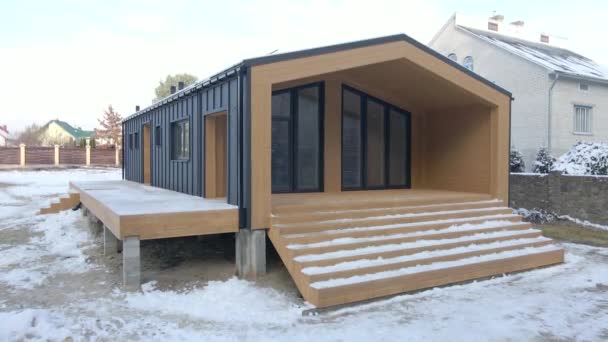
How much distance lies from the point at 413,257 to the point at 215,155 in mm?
4056

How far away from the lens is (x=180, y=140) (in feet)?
34.7

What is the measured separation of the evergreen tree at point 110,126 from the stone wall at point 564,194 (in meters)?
46.2

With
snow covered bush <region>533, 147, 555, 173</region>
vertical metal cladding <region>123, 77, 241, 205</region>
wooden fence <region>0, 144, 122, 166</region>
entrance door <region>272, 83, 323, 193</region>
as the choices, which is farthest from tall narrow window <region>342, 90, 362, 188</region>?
wooden fence <region>0, 144, 122, 166</region>

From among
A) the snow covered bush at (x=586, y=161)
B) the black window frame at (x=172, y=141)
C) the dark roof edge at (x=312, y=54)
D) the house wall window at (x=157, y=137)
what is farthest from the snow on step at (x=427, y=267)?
the house wall window at (x=157, y=137)

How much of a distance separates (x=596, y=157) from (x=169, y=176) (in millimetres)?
10883

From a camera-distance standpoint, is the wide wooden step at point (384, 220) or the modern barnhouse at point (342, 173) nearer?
the modern barnhouse at point (342, 173)

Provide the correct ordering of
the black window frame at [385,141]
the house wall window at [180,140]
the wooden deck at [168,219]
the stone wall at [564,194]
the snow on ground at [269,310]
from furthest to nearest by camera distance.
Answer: the stone wall at [564,194] → the black window frame at [385,141] → the house wall window at [180,140] → the wooden deck at [168,219] → the snow on ground at [269,310]

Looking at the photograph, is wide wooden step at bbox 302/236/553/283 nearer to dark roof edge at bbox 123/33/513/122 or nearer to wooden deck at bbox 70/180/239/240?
wooden deck at bbox 70/180/239/240

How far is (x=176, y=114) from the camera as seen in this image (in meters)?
10.6

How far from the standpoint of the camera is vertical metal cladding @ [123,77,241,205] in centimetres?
724

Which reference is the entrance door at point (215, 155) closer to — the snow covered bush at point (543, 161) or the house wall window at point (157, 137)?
the house wall window at point (157, 137)

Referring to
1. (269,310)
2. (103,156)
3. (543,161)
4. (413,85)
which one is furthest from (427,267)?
(103,156)

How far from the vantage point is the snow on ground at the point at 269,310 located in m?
4.82

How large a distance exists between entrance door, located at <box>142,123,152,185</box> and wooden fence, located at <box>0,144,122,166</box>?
75.7 feet
